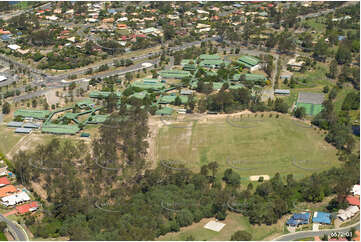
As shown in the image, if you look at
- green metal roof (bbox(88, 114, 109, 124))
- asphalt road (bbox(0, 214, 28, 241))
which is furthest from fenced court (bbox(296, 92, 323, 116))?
asphalt road (bbox(0, 214, 28, 241))

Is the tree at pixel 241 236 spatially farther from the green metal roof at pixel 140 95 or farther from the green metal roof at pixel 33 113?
the green metal roof at pixel 33 113

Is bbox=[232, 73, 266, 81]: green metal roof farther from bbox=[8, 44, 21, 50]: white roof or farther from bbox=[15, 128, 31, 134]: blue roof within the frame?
bbox=[8, 44, 21, 50]: white roof

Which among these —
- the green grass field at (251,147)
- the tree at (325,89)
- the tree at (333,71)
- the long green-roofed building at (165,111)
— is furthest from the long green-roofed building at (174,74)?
the tree at (333,71)

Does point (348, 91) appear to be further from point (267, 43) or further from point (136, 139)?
point (136, 139)

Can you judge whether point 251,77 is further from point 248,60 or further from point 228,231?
point 228,231

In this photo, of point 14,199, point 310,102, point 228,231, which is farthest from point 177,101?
point 228,231

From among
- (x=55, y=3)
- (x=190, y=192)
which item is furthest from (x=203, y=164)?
(x=55, y=3)
